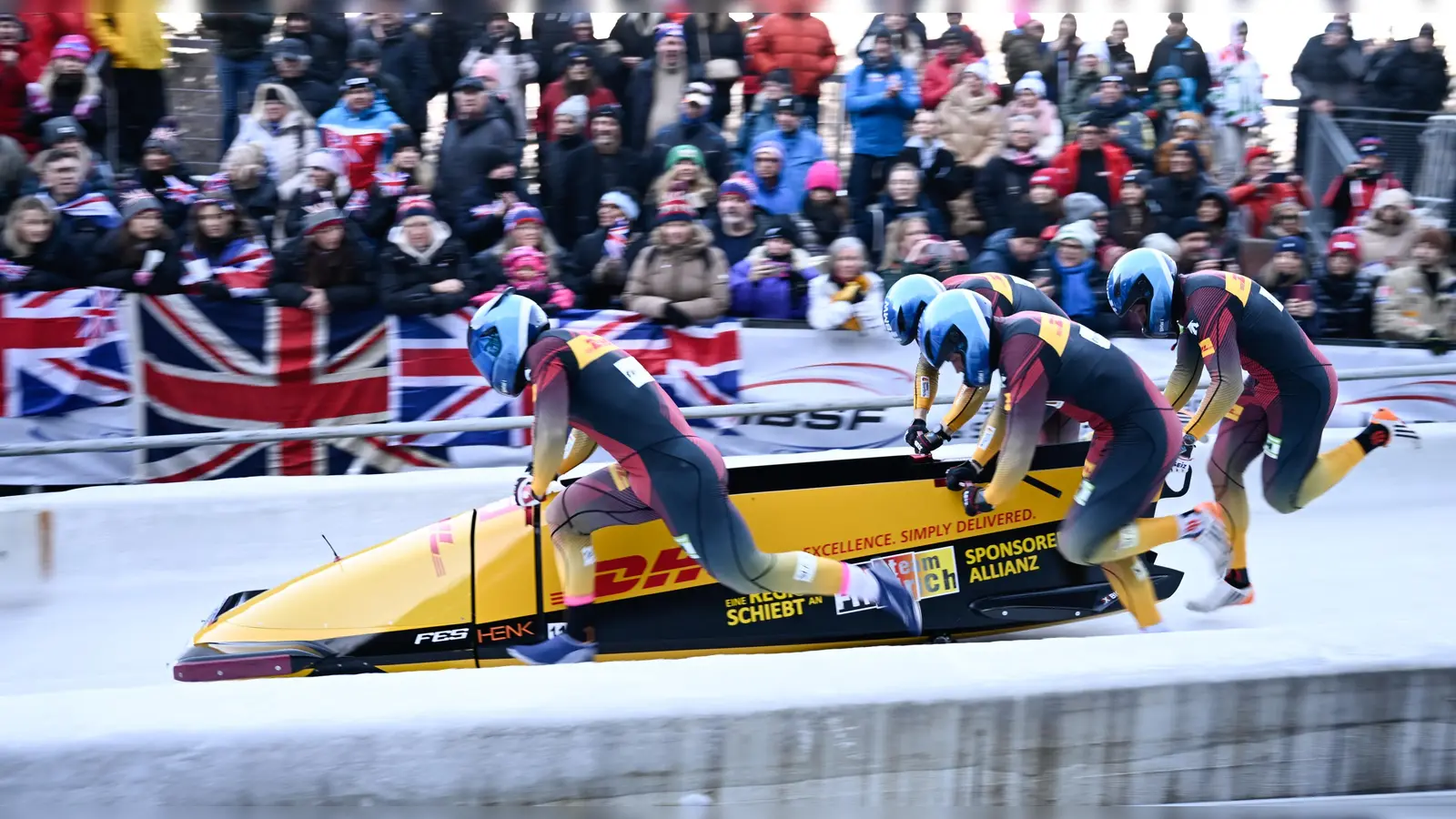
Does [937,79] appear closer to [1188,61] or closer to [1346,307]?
[1188,61]

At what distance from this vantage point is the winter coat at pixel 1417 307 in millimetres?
6746

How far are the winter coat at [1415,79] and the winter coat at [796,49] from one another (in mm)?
3662

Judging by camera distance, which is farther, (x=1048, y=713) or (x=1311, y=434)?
(x=1311, y=434)

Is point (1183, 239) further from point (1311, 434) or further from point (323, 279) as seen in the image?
point (323, 279)

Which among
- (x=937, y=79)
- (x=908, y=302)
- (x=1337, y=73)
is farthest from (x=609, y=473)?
(x=1337, y=73)

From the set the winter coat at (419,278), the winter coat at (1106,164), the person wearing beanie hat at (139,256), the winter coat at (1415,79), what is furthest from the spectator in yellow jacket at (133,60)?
the winter coat at (1415,79)

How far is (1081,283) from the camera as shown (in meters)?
6.62

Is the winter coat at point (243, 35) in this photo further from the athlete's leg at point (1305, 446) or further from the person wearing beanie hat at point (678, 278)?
the athlete's leg at point (1305, 446)

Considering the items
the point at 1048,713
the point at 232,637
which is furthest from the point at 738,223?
the point at 1048,713

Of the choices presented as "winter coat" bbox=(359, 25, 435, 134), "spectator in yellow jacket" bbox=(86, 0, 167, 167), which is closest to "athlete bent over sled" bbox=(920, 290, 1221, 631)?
"winter coat" bbox=(359, 25, 435, 134)

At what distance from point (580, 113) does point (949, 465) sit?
3540mm

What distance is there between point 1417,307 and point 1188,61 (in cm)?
246

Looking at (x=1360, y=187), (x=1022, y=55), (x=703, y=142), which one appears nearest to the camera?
(x=703, y=142)

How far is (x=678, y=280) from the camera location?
639 centimetres
